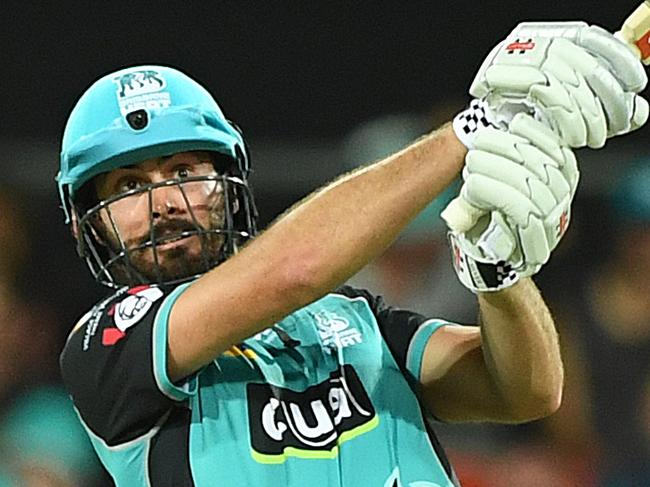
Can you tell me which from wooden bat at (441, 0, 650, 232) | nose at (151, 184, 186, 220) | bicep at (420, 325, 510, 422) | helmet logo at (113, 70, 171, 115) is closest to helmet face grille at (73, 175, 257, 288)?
nose at (151, 184, 186, 220)

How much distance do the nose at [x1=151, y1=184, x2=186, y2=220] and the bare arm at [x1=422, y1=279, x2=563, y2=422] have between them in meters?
0.29

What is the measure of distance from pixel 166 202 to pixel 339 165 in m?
1.14

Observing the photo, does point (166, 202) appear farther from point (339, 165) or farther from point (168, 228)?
point (339, 165)

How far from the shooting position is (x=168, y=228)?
1415mm

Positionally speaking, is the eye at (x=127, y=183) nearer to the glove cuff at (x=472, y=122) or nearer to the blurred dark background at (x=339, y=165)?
the glove cuff at (x=472, y=122)

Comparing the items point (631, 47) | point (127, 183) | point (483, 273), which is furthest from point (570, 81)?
point (127, 183)

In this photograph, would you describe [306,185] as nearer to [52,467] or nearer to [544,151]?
[52,467]

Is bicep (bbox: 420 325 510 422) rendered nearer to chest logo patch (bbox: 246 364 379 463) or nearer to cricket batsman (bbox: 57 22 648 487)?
cricket batsman (bbox: 57 22 648 487)

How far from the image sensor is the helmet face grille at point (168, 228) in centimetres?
141

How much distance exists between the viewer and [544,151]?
1.09 m

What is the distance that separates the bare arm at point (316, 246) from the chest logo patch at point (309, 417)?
11cm

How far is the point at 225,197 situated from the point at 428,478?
14.0 inches

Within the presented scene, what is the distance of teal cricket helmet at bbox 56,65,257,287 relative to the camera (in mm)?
1436

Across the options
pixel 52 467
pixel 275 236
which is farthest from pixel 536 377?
pixel 52 467
